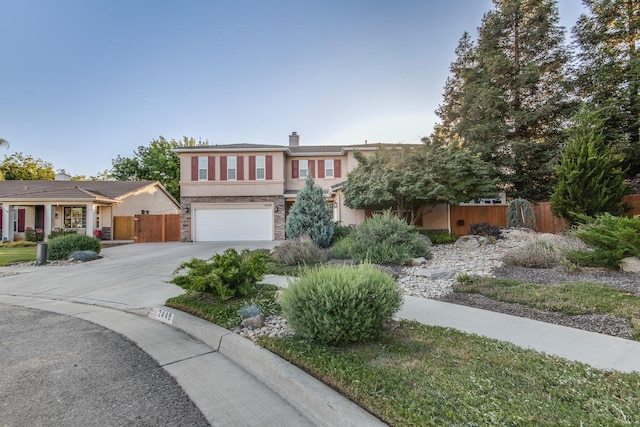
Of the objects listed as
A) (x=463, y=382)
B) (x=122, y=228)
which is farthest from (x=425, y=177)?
(x=122, y=228)

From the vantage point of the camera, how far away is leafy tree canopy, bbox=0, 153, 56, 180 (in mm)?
30938

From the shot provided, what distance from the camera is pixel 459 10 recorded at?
10.6 meters

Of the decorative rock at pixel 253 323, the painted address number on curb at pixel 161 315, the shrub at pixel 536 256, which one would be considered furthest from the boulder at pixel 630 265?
the painted address number on curb at pixel 161 315

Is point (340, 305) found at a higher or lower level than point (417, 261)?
higher

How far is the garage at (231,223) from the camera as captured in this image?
738 inches

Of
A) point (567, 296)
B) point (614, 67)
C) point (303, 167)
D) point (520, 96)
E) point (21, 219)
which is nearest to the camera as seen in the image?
point (567, 296)

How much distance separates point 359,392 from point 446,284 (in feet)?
13.6

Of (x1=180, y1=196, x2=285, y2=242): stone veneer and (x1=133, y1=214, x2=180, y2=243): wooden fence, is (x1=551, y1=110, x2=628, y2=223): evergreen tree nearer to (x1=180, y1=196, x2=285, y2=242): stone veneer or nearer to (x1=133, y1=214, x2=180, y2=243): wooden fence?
(x1=180, y1=196, x2=285, y2=242): stone veneer

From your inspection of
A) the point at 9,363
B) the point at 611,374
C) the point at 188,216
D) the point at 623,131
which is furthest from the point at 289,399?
the point at 623,131

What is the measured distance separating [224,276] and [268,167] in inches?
580

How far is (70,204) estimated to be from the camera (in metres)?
19.5

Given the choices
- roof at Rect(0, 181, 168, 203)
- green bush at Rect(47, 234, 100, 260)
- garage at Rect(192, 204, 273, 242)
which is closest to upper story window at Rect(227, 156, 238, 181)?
garage at Rect(192, 204, 273, 242)

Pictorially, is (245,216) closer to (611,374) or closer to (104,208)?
(104,208)

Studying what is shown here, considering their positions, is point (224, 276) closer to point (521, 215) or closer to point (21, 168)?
point (521, 215)
